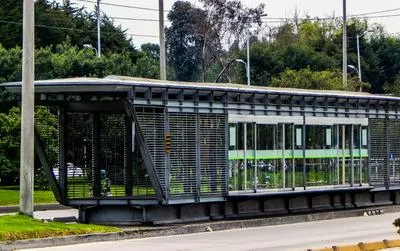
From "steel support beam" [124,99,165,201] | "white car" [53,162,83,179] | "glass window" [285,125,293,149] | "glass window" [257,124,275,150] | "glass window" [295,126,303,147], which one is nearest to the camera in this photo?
"steel support beam" [124,99,165,201]

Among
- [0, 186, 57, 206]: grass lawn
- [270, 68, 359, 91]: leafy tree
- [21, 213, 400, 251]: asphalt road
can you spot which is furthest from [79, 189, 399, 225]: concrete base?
[270, 68, 359, 91]: leafy tree

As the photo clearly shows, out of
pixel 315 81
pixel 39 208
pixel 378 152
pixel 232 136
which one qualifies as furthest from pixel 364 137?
pixel 315 81

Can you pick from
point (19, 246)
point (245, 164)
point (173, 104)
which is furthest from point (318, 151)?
point (19, 246)

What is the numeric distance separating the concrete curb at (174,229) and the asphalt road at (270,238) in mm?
411

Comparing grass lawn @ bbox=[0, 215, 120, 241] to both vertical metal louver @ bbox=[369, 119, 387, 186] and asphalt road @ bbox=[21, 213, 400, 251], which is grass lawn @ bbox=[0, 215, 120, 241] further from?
vertical metal louver @ bbox=[369, 119, 387, 186]

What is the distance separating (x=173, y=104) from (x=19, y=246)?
687 centimetres

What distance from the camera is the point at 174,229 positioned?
86.4 ft

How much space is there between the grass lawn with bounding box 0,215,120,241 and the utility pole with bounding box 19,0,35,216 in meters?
0.58

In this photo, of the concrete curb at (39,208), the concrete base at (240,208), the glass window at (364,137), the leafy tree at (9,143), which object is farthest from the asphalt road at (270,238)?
the leafy tree at (9,143)

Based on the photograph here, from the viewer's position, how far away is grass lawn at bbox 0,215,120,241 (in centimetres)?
2262

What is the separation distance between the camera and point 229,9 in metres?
92.9

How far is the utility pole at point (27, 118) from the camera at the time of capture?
25359 millimetres

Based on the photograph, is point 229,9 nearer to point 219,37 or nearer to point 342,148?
point 219,37

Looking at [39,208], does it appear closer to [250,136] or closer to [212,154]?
[250,136]
